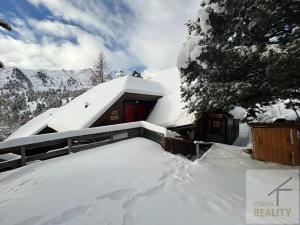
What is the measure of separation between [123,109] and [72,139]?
7.42 meters

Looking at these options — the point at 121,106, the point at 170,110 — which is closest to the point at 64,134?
the point at 121,106

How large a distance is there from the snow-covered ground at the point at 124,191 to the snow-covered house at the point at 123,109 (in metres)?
5.47

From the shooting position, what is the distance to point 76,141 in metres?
6.74

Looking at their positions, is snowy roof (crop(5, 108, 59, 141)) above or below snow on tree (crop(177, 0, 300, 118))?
below

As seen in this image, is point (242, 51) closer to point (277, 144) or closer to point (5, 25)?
point (277, 144)

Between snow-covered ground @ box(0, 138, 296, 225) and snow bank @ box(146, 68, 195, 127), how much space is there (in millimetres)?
6087

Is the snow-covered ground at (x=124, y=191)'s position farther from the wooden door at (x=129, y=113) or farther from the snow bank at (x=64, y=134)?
the wooden door at (x=129, y=113)

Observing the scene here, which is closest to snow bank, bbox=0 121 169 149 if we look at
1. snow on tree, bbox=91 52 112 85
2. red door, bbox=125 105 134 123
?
red door, bbox=125 105 134 123

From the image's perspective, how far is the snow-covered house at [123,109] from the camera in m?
11.3

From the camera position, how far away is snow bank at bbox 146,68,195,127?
39.7ft

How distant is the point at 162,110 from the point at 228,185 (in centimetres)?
1033

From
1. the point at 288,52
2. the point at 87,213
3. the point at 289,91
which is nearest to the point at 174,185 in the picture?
the point at 87,213

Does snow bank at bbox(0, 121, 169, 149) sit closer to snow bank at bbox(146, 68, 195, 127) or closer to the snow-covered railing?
the snow-covered railing

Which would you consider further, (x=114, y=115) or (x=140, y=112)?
(x=140, y=112)
